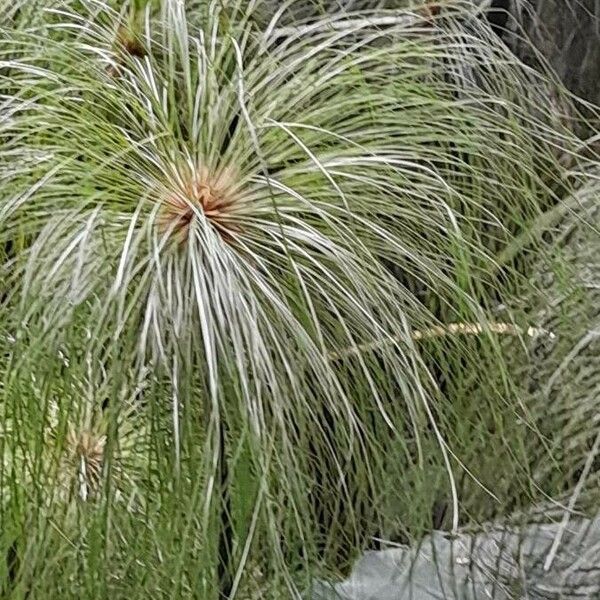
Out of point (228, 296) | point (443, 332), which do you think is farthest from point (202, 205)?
point (443, 332)

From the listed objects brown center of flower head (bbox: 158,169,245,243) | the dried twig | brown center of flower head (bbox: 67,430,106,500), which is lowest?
brown center of flower head (bbox: 67,430,106,500)

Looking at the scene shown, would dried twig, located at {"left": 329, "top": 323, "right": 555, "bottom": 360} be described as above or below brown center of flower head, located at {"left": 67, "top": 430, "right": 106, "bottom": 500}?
above

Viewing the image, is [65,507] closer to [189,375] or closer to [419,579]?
[189,375]

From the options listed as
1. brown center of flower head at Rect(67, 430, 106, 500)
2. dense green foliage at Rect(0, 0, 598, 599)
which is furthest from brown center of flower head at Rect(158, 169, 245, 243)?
brown center of flower head at Rect(67, 430, 106, 500)

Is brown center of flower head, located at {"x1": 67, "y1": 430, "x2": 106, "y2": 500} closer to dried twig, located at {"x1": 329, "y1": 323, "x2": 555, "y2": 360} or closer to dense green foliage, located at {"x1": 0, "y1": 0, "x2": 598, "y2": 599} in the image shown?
dense green foliage, located at {"x1": 0, "y1": 0, "x2": 598, "y2": 599}

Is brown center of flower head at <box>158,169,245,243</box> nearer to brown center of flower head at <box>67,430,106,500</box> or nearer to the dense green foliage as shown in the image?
the dense green foliage

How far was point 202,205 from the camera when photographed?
51cm

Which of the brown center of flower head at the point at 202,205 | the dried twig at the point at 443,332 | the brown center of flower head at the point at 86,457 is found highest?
the brown center of flower head at the point at 202,205

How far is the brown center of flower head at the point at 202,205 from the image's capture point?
50 centimetres

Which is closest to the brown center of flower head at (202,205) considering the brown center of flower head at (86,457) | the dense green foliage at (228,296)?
the dense green foliage at (228,296)

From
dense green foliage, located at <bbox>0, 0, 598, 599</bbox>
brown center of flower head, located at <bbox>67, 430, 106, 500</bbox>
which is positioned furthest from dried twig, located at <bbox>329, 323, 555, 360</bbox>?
brown center of flower head, located at <bbox>67, 430, 106, 500</bbox>

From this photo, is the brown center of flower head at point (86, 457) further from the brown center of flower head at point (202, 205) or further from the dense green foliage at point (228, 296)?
the brown center of flower head at point (202, 205)

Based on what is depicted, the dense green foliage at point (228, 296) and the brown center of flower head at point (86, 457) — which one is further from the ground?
the dense green foliage at point (228, 296)

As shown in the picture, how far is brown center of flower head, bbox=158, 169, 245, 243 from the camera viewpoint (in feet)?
1.65
